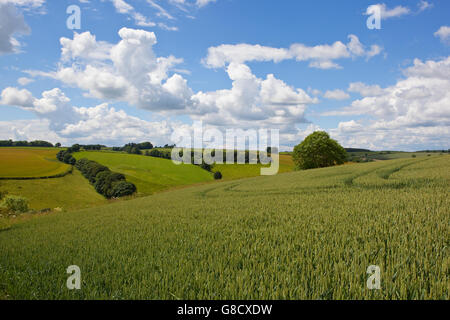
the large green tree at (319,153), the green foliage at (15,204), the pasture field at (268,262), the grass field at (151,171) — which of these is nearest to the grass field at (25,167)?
the grass field at (151,171)

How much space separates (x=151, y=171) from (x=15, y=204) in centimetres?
5497

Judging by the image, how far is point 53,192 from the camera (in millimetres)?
63812

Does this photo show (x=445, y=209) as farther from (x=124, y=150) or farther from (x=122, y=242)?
(x=124, y=150)

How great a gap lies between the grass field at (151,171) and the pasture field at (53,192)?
15016mm

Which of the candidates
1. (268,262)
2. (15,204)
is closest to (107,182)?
(15,204)

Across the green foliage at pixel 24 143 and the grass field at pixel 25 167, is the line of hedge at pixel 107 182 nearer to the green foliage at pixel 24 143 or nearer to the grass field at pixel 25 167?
the grass field at pixel 25 167

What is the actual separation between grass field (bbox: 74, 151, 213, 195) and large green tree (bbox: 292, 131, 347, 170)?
35.1 metres

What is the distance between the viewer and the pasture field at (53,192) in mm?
57394

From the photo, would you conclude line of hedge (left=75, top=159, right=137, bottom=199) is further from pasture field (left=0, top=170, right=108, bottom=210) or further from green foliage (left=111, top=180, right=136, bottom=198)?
pasture field (left=0, top=170, right=108, bottom=210)

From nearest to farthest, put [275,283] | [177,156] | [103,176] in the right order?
[275,283]
[103,176]
[177,156]
